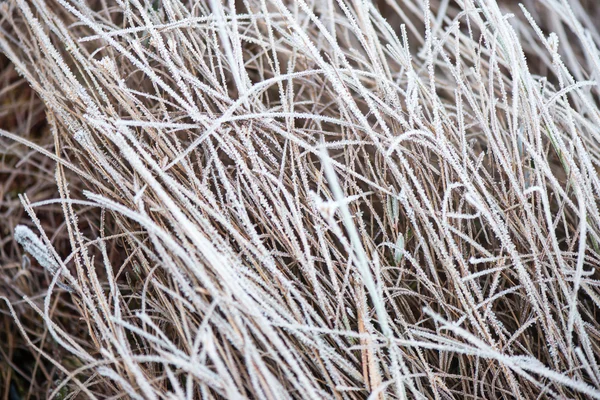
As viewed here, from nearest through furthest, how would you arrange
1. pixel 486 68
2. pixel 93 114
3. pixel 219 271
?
pixel 219 271
pixel 93 114
pixel 486 68

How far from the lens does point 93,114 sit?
68 cm

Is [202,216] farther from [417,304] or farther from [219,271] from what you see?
[417,304]

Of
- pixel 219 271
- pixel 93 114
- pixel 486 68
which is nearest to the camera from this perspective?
pixel 219 271

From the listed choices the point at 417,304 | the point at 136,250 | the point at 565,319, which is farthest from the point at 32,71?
the point at 565,319

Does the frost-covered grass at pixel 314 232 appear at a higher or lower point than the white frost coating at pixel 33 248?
lower

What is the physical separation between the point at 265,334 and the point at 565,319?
43cm

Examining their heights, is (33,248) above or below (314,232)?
above

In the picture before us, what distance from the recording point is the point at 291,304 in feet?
2.13

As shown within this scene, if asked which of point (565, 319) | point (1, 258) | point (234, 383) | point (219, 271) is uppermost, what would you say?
point (1, 258)

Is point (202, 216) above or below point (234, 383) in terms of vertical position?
above

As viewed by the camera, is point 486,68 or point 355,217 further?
point 486,68

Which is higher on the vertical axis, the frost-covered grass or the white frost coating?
the white frost coating

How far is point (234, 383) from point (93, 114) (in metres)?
0.40

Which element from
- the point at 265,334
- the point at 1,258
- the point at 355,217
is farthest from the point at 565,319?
the point at 1,258
